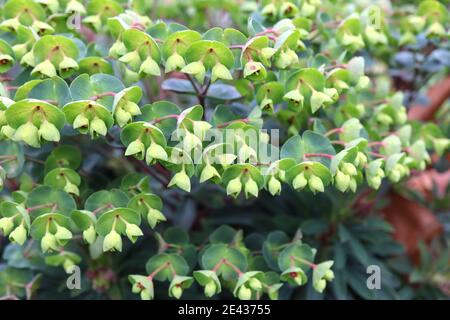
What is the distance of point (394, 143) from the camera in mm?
1076

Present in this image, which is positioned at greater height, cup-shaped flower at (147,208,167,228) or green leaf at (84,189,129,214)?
green leaf at (84,189,129,214)

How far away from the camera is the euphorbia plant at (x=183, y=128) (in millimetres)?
889

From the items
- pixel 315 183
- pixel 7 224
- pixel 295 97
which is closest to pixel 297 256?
pixel 315 183

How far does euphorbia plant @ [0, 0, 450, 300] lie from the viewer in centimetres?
89

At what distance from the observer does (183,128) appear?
Answer: 89 centimetres

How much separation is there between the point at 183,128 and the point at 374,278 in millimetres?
554

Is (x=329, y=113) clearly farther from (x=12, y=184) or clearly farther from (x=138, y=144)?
(x=12, y=184)

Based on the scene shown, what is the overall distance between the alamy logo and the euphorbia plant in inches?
7.9

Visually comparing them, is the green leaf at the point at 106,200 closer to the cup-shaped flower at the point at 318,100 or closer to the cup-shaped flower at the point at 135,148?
the cup-shaped flower at the point at 135,148

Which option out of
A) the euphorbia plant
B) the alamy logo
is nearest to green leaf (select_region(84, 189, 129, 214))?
the euphorbia plant

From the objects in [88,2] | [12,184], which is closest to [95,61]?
[88,2]

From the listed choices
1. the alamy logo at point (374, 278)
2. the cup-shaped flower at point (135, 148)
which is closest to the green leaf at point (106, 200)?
the cup-shaped flower at point (135, 148)

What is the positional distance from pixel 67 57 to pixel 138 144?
222 mm

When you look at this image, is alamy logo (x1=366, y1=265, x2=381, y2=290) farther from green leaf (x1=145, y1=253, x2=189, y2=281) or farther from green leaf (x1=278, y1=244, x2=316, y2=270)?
green leaf (x1=145, y1=253, x2=189, y2=281)
